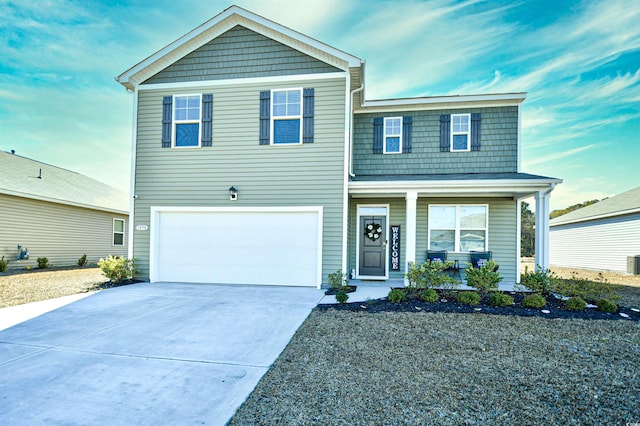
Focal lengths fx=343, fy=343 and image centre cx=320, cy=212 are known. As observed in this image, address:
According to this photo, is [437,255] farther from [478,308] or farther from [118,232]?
[118,232]

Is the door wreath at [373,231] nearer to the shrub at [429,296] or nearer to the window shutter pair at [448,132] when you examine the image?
the window shutter pair at [448,132]

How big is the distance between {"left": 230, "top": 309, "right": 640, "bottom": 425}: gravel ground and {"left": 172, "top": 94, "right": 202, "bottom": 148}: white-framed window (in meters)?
6.41

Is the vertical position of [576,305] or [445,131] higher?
[445,131]

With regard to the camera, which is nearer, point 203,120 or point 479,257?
point 203,120

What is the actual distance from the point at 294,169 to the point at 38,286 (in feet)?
23.1

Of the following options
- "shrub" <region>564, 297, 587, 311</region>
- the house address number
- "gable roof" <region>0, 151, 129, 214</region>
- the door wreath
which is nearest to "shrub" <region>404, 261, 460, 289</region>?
"shrub" <region>564, 297, 587, 311</region>

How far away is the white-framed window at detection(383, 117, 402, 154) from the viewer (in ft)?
34.3

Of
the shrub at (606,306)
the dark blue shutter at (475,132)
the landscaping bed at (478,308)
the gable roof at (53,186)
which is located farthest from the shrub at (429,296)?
the gable roof at (53,186)

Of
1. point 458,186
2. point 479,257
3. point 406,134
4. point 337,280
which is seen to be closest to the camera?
point 337,280

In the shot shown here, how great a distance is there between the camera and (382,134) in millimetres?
10523

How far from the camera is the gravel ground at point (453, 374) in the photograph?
9.02ft

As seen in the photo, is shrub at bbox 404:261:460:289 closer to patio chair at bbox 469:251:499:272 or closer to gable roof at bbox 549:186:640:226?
patio chair at bbox 469:251:499:272

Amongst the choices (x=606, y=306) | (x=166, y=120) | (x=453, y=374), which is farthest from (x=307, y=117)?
(x=606, y=306)

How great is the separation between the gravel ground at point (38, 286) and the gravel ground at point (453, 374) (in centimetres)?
604
